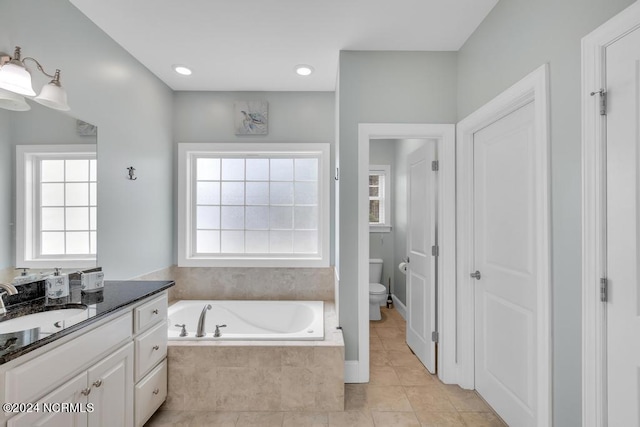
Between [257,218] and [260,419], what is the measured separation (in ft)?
6.04

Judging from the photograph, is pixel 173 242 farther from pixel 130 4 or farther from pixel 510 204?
pixel 510 204

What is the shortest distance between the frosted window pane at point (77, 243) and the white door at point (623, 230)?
2719 mm

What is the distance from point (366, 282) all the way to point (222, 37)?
2.12 meters

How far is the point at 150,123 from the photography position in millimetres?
2723

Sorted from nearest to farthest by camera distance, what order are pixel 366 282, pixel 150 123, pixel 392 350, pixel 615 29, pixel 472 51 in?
1. pixel 615 29
2. pixel 472 51
3. pixel 366 282
4. pixel 150 123
5. pixel 392 350

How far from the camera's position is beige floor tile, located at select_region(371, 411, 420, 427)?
190 cm

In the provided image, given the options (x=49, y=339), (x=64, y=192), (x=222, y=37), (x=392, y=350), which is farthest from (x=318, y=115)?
(x=49, y=339)

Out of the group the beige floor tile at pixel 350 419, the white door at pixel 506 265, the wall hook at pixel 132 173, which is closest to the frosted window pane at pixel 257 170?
the wall hook at pixel 132 173

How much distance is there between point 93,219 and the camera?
2.03 m

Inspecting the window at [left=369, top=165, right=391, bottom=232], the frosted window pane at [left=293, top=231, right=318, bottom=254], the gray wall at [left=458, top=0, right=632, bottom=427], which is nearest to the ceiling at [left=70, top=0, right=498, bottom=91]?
the gray wall at [left=458, top=0, right=632, bottom=427]

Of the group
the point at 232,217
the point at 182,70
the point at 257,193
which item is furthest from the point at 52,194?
the point at 257,193

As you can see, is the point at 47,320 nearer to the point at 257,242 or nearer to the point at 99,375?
the point at 99,375

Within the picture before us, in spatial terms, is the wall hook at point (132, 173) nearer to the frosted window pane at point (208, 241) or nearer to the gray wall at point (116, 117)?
the gray wall at point (116, 117)

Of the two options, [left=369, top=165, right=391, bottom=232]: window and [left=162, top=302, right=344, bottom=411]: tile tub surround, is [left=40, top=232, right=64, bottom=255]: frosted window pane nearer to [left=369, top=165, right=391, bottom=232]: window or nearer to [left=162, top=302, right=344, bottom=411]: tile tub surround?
[left=162, top=302, right=344, bottom=411]: tile tub surround
